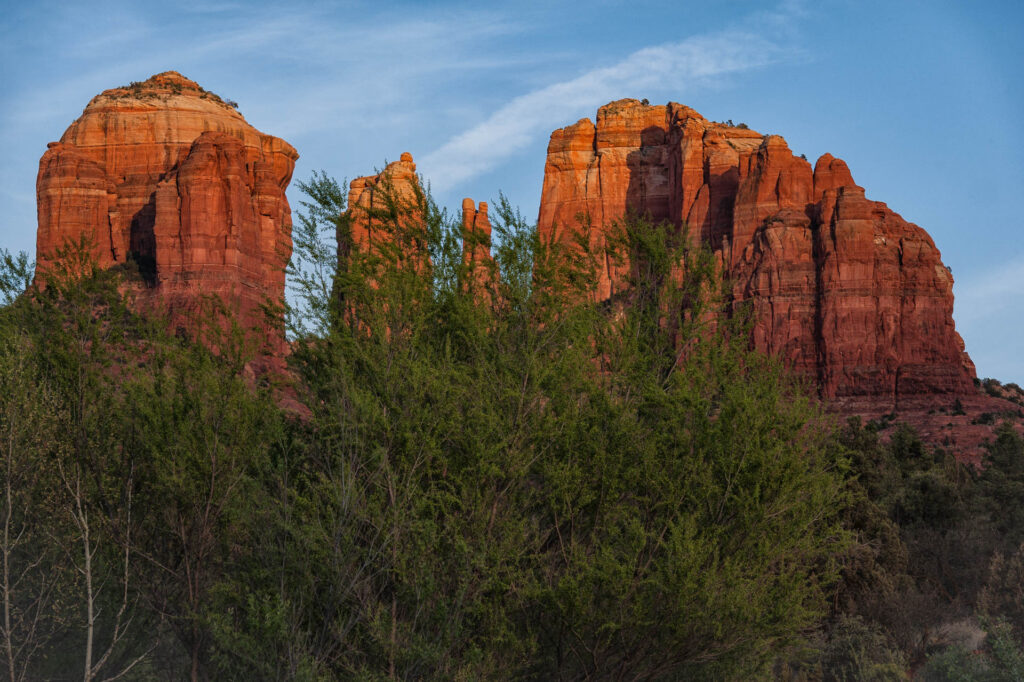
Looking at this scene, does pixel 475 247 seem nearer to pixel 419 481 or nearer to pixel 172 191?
pixel 419 481

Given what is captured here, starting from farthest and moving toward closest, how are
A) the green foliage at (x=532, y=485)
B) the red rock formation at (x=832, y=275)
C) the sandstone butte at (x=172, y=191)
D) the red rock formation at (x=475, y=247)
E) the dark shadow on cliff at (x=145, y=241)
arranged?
the dark shadow on cliff at (x=145, y=241) < the sandstone butte at (x=172, y=191) < the red rock formation at (x=832, y=275) < the red rock formation at (x=475, y=247) < the green foliage at (x=532, y=485)

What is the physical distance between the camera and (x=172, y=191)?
83.9 meters

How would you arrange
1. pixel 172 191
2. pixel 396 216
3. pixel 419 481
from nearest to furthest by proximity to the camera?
pixel 419 481 < pixel 396 216 < pixel 172 191

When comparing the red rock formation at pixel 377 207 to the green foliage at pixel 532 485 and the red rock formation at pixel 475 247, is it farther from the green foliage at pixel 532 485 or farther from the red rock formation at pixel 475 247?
the red rock formation at pixel 475 247

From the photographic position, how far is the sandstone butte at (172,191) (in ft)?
269

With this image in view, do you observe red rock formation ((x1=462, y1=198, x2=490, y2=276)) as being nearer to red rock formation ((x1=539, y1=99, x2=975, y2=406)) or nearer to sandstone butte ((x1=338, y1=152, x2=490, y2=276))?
sandstone butte ((x1=338, y1=152, x2=490, y2=276))

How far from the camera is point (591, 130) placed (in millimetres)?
109375

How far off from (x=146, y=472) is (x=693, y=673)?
985 cm

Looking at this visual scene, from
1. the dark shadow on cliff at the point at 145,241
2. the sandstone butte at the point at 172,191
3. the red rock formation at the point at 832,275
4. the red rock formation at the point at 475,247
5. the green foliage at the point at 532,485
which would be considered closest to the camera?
the green foliage at the point at 532,485

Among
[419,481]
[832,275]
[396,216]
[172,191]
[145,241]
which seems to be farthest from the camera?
[145,241]

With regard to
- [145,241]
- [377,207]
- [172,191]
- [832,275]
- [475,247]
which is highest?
[172,191]

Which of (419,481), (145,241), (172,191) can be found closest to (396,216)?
(419,481)

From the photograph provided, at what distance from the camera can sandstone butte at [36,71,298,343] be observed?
81.9m

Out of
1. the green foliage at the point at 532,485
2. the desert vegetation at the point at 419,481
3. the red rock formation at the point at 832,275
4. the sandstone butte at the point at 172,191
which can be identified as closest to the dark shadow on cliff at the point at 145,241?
the sandstone butte at the point at 172,191
